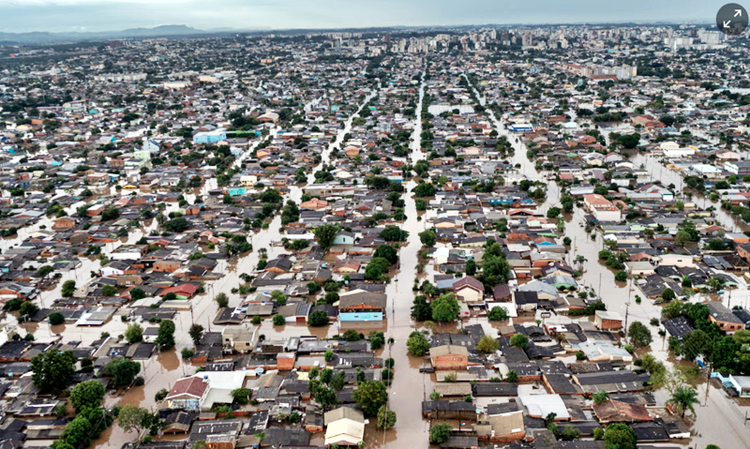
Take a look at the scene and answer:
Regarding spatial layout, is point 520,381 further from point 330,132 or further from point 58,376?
point 330,132

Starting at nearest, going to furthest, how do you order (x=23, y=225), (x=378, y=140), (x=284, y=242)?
(x=284, y=242)
(x=23, y=225)
(x=378, y=140)

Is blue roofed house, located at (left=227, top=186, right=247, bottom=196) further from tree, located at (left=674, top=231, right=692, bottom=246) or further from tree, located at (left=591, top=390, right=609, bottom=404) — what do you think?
tree, located at (left=591, top=390, right=609, bottom=404)

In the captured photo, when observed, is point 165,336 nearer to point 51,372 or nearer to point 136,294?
point 51,372

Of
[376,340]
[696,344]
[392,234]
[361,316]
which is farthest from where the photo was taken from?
[392,234]

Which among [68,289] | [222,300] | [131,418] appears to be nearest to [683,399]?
[131,418]

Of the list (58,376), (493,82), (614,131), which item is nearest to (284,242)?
(58,376)

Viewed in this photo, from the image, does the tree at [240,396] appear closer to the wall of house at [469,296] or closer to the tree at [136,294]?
the tree at [136,294]
